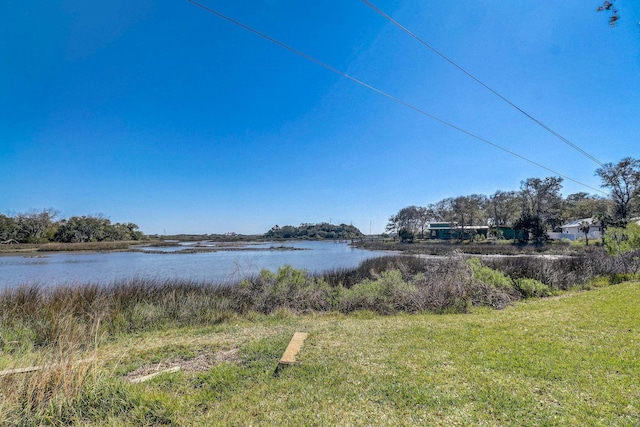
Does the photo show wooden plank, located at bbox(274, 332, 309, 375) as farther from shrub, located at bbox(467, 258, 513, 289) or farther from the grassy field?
shrub, located at bbox(467, 258, 513, 289)

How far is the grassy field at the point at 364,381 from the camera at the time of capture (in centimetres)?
259

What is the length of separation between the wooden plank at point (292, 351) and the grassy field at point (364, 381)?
0.13 metres

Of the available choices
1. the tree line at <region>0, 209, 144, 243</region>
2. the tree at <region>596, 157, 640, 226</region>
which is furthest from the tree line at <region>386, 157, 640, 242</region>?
the tree line at <region>0, 209, 144, 243</region>

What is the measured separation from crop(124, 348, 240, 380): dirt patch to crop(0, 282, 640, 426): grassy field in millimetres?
29

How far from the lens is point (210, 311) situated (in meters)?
7.43

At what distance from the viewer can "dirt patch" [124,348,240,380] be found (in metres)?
3.81

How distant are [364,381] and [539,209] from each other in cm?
5247

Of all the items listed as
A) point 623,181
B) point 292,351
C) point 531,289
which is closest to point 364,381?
point 292,351

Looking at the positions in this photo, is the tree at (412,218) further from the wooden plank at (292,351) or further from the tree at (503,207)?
the wooden plank at (292,351)

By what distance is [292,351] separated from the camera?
4.09 m

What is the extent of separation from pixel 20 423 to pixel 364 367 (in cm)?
326

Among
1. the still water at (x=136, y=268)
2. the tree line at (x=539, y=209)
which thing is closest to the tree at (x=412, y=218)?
the tree line at (x=539, y=209)

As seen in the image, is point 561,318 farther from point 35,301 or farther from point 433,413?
point 35,301

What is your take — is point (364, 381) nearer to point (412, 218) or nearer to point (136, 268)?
point (136, 268)
